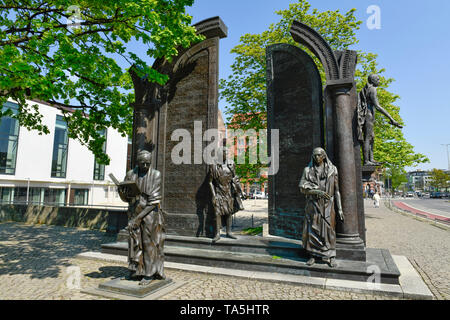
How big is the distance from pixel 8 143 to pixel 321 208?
33.9 meters

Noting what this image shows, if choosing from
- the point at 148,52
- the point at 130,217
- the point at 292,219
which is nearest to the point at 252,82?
the point at 148,52

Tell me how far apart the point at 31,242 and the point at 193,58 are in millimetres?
9341

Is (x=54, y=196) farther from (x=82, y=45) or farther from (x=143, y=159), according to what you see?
(x=143, y=159)

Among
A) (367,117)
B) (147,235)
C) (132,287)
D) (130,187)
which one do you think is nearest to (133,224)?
(147,235)

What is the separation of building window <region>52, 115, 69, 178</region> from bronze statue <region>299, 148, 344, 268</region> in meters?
34.6

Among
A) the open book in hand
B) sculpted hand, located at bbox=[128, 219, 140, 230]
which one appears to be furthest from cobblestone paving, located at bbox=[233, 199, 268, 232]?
the open book in hand

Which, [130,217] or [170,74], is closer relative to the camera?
[130,217]

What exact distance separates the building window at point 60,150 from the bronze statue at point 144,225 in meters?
33.2

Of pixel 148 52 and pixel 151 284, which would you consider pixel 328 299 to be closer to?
pixel 151 284

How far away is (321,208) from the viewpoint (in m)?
6.19

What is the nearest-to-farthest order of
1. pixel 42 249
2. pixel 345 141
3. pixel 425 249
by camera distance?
pixel 345 141, pixel 42 249, pixel 425 249

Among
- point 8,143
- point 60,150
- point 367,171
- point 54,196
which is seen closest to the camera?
point 367,171

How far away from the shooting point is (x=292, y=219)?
8.63m

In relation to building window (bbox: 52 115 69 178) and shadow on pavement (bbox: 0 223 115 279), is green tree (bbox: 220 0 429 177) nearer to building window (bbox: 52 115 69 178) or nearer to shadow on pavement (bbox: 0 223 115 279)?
shadow on pavement (bbox: 0 223 115 279)
